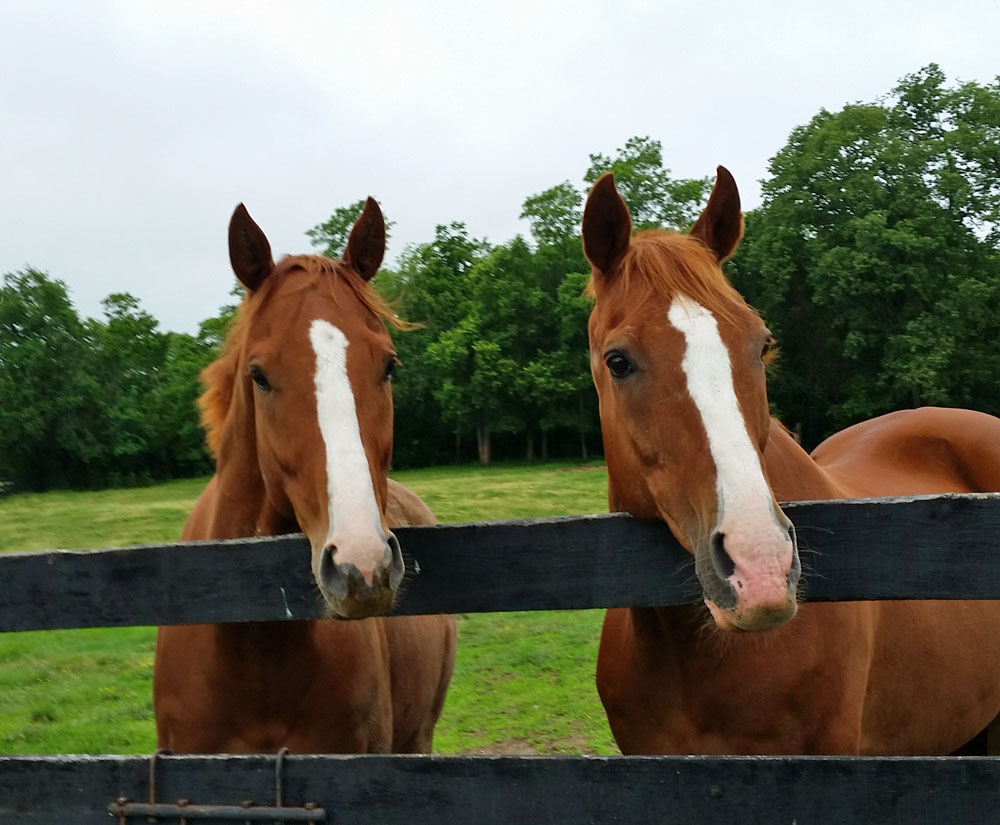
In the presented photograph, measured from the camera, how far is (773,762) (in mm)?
1845

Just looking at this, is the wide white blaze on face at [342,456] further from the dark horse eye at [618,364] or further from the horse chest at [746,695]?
the horse chest at [746,695]

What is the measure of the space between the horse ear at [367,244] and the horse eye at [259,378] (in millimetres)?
596

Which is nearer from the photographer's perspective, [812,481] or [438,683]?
[812,481]

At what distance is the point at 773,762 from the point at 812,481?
1.34 metres

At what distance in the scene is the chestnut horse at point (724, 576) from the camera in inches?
76.2

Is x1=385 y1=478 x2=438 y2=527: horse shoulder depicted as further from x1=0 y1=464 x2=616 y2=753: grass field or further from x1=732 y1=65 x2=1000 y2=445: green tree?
x1=732 y1=65 x2=1000 y2=445: green tree

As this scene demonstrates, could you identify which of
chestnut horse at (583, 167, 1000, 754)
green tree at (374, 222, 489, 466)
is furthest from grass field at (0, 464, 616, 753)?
green tree at (374, 222, 489, 466)

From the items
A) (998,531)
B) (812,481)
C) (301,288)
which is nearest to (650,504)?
(998,531)

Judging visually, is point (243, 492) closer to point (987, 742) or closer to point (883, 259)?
A: point (987, 742)

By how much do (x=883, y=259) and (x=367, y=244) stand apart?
3506 centimetres

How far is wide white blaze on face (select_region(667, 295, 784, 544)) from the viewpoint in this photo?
1.87 meters

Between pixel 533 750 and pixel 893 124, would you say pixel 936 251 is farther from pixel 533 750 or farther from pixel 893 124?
pixel 533 750

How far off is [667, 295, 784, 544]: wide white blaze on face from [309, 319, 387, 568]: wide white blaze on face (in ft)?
2.74

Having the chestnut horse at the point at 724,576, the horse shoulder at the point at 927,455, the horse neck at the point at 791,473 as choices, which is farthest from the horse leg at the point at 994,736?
the horse neck at the point at 791,473
